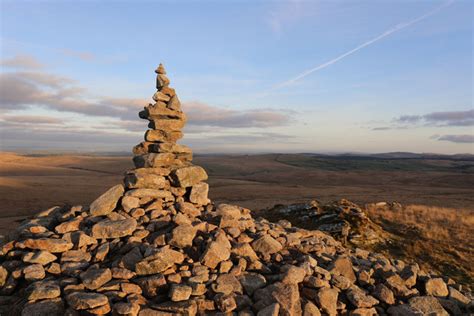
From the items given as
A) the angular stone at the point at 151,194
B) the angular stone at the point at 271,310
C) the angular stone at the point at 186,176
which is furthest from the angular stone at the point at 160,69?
the angular stone at the point at 271,310

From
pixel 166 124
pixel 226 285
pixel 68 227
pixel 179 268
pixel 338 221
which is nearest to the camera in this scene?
pixel 226 285

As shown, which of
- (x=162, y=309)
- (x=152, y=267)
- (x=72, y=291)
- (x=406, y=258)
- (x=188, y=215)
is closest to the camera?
(x=162, y=309)

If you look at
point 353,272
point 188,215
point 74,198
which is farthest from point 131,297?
point 74,198

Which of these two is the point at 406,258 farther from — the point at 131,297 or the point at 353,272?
the point at 131,297

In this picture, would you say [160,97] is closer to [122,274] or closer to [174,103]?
[174,103]

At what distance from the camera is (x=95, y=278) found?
8383 mm

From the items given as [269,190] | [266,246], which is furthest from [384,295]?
[269,190]

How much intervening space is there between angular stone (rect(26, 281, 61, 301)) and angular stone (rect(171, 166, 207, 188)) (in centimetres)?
570

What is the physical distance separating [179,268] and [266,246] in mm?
2784

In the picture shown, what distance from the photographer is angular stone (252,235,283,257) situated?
34.3 feet

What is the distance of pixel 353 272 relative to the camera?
10180mm

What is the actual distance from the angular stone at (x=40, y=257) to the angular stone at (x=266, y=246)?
18.5ft

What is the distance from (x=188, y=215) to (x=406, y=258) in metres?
11.3

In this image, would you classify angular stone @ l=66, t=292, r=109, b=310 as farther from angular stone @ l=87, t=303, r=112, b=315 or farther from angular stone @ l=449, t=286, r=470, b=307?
angular stone @ l=449, t=286, r=470, b=307
